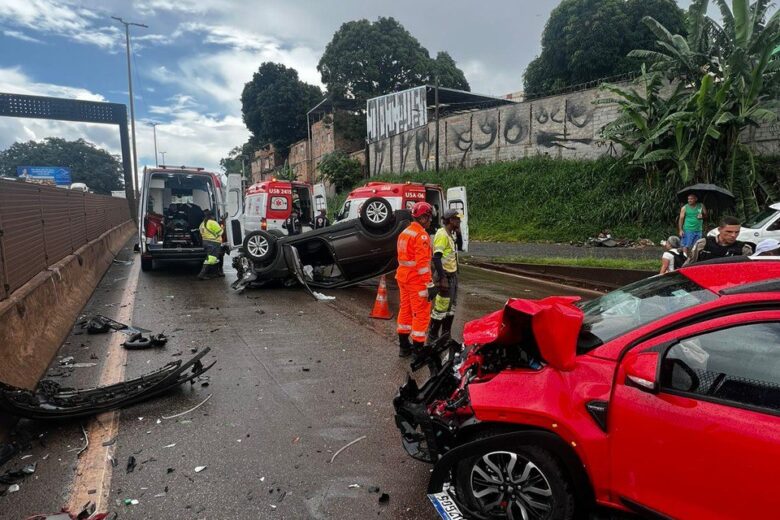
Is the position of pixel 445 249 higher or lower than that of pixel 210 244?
higher

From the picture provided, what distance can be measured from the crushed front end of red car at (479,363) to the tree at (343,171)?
2951 cm

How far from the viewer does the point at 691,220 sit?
837 centimetres

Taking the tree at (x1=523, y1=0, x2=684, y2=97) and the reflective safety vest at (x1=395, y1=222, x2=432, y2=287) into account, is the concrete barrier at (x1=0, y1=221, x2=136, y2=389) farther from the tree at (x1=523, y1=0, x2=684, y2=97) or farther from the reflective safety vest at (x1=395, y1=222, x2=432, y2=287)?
the tree at (x1=523, y1=0, x2=684, y2=97)

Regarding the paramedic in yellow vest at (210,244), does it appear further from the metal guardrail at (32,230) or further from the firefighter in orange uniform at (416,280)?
the firefighter in orange uniform at (416,280)

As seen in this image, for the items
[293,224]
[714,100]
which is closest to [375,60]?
[293,224]

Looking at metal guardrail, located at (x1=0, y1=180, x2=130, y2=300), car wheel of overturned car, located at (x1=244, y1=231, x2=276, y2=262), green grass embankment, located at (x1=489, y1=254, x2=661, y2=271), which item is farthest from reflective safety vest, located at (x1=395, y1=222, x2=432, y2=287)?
green grass embankment, located at (x1=489, y1=254, x2=661, y2=271)

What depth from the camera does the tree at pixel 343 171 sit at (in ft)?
104

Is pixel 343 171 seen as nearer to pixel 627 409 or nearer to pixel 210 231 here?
pixel 210 231

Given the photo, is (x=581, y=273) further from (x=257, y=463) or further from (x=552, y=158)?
(x=552, y=158)

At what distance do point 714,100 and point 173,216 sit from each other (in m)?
14.6

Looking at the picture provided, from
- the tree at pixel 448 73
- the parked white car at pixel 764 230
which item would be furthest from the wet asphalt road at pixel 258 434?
the tree at pixel 448 73

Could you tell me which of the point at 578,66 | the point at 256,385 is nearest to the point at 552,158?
the point at 578,66

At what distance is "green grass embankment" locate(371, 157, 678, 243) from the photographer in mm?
14812

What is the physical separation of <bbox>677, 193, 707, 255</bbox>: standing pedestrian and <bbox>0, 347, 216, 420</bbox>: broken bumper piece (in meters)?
8.21
